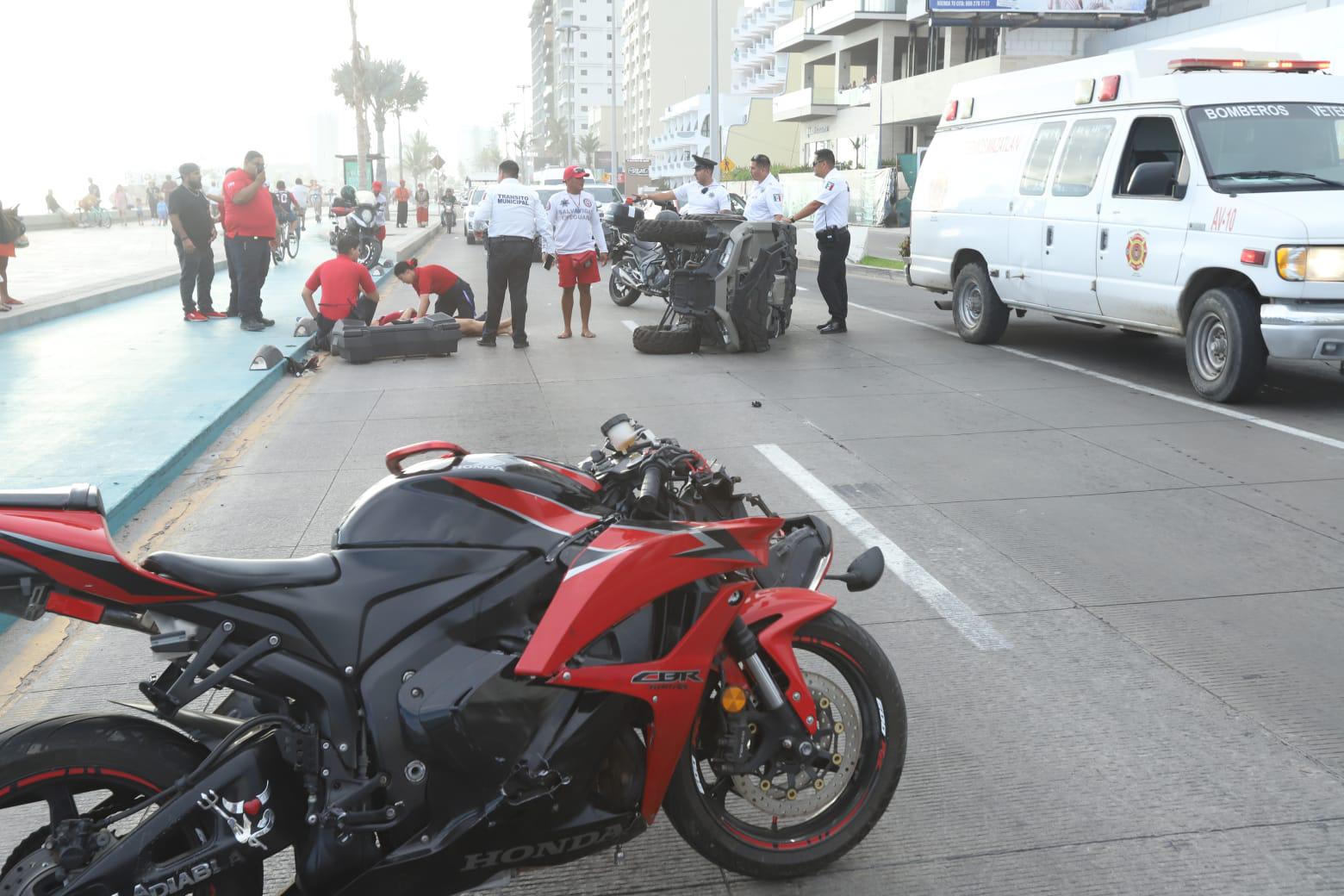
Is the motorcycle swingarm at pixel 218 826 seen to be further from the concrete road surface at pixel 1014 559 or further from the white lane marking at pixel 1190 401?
the white lane marking at pixel 1190 401

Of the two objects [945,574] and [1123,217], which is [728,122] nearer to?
[1123,217]

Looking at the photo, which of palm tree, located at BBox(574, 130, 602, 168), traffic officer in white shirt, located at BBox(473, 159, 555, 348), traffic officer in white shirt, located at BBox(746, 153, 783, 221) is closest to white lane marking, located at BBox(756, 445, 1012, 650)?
traffic officer in white shirt, located at BBox(473, 159, 555, 348)

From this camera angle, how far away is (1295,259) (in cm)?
895

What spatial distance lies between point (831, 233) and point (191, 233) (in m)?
8.08

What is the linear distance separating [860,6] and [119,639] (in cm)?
5907

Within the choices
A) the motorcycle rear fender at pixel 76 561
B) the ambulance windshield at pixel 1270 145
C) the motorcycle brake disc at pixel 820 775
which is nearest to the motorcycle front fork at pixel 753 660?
the motorcycle brake disc at pixel 820 775

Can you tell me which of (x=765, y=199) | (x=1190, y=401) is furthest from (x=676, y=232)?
(x=1190, y=401)

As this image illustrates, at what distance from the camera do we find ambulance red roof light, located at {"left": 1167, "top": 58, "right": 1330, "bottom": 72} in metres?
10.6

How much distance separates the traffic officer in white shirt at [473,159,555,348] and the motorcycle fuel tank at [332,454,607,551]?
11059 millimetres

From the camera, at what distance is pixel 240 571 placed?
2562 mm

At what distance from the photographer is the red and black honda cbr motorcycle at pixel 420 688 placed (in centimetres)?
246

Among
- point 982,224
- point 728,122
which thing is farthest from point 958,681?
point 728,122

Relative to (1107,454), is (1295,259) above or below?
above

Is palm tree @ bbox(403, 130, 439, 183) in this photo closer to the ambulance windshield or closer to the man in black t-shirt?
the man in black t-shirt
